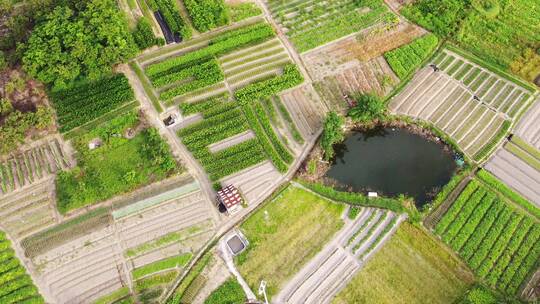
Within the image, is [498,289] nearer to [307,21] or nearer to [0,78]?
[307,21]

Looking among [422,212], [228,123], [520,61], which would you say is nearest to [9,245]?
[228,123]

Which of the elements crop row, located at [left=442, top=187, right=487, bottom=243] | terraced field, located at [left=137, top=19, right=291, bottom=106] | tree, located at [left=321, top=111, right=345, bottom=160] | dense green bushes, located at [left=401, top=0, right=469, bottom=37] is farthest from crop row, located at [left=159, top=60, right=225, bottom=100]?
crop row, located at [left=442, top=187, right=487, bottom=243]

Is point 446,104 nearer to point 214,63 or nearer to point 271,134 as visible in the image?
point 271,134

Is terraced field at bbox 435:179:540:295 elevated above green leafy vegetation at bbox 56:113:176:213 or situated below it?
below

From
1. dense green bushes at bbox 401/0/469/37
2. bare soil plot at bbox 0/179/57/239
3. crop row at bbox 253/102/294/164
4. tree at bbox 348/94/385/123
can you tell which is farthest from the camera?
dense green bushes at bbox 401/0/469/37

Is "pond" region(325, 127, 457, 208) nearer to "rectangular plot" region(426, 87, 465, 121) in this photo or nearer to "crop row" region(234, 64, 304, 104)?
"rectangular plot" region(426, 87, 465, 121)

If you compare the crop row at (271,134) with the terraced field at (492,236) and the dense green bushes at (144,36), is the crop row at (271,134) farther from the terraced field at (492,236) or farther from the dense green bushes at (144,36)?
the terraced field at (492,236)
